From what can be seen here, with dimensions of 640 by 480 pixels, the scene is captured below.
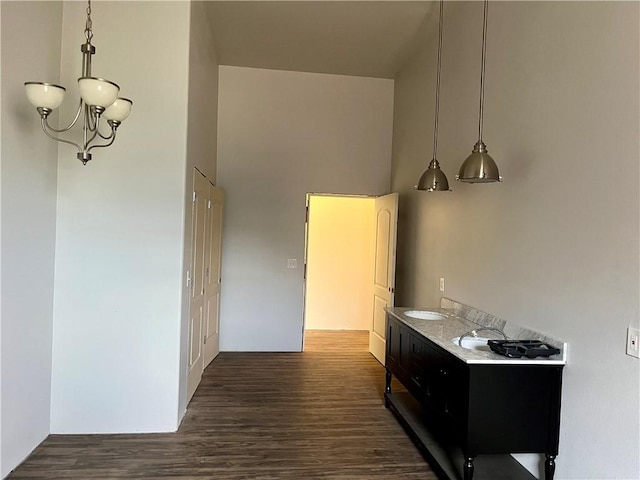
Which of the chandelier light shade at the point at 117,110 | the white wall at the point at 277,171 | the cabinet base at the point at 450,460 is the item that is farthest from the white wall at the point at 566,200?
the chandelier light shade at the point at 117,110

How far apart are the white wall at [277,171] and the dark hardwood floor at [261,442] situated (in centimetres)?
119

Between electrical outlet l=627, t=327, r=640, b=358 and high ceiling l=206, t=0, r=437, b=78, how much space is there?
129 inches

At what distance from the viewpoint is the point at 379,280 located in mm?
5328

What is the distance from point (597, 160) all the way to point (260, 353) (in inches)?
173

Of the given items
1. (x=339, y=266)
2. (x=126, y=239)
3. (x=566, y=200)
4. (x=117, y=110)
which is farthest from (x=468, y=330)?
(x=339, y=266)

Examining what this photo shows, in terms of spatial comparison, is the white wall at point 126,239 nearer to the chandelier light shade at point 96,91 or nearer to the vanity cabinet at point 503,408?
the chandelier light shade at point 96,91

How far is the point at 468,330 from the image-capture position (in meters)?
3.11

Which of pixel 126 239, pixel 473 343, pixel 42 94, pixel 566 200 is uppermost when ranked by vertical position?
pixel 42 94

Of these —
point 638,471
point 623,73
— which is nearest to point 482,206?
point 623,73

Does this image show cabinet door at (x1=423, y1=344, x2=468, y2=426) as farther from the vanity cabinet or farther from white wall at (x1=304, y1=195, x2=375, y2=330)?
white wall at (x1=304, y1=195, x2=375, y2=330)

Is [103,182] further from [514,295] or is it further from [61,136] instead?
[514,295]

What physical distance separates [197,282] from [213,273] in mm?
900

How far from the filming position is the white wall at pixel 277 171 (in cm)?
550

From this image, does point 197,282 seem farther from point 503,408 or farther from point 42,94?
point 503,408
